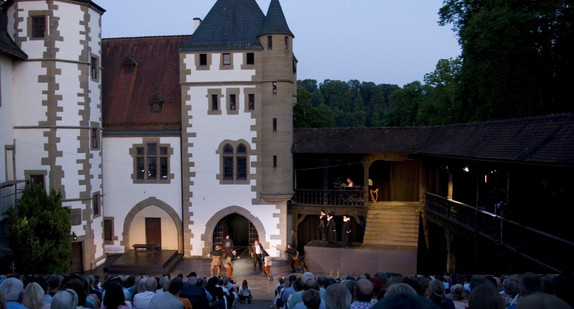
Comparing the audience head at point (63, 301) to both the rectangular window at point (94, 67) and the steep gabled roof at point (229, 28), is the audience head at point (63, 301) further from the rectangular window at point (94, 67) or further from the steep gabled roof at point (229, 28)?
the steep gabled roof at point (229, 28)

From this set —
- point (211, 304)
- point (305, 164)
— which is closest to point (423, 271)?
point (305, 164)

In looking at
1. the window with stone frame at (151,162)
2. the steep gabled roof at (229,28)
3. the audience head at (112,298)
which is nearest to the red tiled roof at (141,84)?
the window with stone frame at (151,162)

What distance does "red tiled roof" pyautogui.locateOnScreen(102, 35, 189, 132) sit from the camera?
23.6 m

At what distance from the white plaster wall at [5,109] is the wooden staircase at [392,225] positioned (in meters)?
15.2

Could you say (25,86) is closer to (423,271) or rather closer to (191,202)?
(191,202)

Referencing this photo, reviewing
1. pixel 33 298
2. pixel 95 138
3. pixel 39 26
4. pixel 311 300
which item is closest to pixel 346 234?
pixel 95 138

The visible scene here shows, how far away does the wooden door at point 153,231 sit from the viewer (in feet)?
77.9

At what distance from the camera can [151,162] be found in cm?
2353

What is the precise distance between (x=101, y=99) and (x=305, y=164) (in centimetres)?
1054

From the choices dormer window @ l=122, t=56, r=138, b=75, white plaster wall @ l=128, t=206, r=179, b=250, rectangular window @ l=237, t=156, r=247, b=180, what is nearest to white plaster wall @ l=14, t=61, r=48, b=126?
dormer window @ l=122, t=56, r=138, b=75

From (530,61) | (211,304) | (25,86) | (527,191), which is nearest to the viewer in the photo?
(211,304)

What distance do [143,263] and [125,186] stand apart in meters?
4.33

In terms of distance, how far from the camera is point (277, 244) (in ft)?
74.9

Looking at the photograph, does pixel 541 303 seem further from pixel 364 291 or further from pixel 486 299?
pixel 364 291
